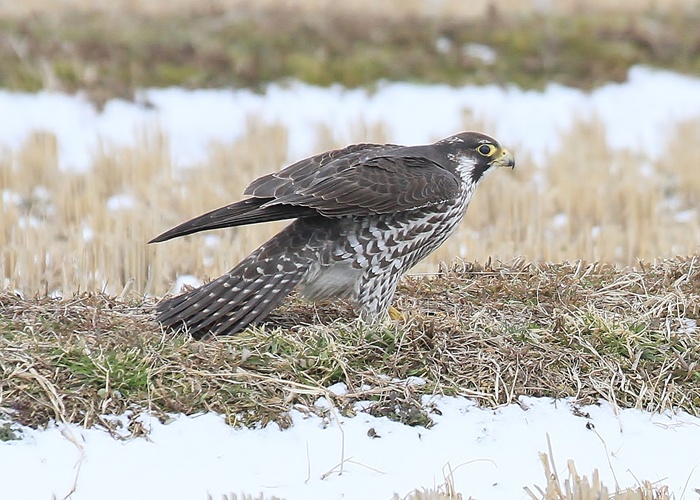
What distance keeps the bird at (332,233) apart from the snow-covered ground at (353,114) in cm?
514

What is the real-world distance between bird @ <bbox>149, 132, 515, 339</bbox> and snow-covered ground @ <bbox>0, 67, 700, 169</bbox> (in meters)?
5.14

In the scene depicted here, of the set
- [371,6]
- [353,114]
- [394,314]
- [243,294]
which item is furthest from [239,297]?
[371,6]

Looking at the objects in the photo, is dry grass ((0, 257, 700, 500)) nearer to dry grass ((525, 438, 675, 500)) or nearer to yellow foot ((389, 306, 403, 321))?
yellow foot ((389, 306, 403, 321))

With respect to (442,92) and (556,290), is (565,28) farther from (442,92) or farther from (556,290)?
(556,290)

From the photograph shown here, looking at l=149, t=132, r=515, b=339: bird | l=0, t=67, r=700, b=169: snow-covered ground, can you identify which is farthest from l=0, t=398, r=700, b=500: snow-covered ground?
l=0, t=67, r=700, b=169: snow-covered ground

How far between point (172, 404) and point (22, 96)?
8.33m

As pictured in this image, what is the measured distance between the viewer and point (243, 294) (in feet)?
19.5

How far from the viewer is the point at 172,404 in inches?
201

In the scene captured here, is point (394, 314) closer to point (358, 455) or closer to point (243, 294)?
point (243, 294)

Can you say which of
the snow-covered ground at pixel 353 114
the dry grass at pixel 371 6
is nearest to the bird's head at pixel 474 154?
the snow-covered ground at pixel 353 114

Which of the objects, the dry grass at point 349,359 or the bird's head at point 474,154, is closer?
the dry grass at point 349,359

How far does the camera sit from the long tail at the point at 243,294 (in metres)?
5.83

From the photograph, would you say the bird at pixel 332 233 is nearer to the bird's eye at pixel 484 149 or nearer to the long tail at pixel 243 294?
the long tail at pixel 243 294

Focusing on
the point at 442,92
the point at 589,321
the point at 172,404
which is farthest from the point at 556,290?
the point at 442,92
